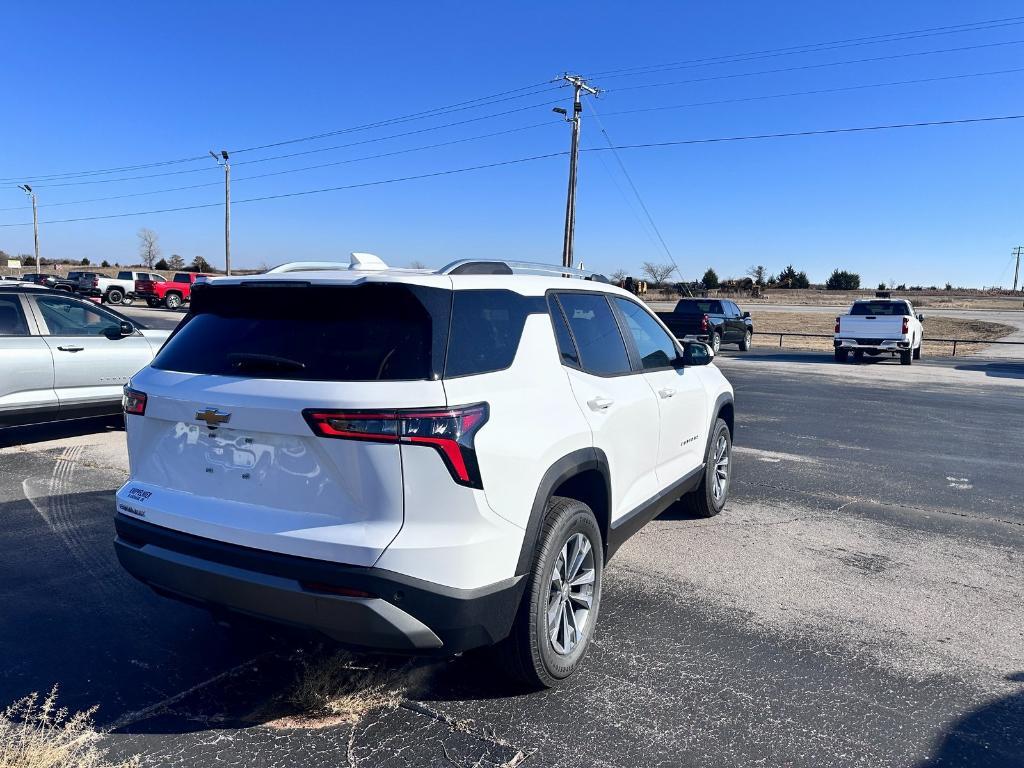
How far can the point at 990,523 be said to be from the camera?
596 cm

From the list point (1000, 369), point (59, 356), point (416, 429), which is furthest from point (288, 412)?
point (1000, 369)

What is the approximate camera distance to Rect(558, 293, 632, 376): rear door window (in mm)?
3770

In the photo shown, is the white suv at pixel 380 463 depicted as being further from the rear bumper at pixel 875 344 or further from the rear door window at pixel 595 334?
the rear bumper at pixel 875 344

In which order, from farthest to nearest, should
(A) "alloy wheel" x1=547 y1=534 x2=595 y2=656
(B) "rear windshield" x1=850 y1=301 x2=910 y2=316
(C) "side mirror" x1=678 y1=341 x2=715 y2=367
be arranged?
(B) "rear windshield" x1=850 y1=301 x2=910 y2=316, (C) "side mirror" x1=678 y1=341 x2=715 y2=367, (A) "alloy wheel" x1=547 y1=534 x2=595 y2=656

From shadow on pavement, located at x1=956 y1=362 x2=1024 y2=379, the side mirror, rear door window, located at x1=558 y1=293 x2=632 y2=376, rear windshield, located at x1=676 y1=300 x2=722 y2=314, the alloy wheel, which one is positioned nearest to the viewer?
the alloy wheel

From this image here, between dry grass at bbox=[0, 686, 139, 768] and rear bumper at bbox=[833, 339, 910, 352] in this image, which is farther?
rear bumper at bbox=[833, 339, 910, 352]

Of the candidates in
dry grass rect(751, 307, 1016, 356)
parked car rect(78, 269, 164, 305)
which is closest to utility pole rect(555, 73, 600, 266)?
dry grass rect(751, 307, 1016, 356)

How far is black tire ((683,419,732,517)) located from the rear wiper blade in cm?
351

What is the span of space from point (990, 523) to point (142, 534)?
19.6ft

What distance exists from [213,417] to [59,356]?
20.8ft

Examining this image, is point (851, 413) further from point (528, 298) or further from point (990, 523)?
point (528, 298)

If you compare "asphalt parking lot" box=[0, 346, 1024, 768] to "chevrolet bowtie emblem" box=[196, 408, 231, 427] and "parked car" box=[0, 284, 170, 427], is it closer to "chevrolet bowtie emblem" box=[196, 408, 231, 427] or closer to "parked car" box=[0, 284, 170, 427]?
"chevrolet bowtie emblem" box=[196, 408, 231, 427]

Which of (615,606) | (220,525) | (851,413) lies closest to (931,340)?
(851,413)

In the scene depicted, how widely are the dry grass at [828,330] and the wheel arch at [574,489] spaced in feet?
89.2
